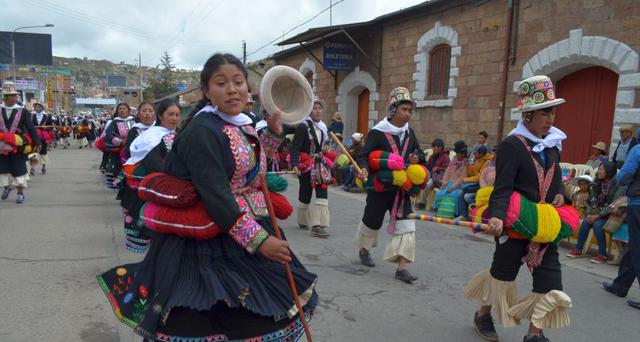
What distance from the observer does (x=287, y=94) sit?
98.5 inches

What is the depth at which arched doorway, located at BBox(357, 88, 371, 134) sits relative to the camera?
1698cm

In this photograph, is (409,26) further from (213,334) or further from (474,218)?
(213,334)

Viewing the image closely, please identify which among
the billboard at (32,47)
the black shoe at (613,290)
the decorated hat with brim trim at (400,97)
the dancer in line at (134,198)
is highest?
the billboard at (32,47)

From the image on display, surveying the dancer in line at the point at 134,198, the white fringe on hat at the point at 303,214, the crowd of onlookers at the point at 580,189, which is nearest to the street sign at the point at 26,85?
the crowd of onlookers at the point at 580,189

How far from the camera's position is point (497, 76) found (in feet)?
35.5

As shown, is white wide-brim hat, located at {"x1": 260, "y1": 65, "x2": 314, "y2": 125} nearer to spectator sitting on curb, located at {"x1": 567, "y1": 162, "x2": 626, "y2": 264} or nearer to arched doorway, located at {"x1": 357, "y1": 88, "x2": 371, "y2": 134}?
spectator sitting on curb, located at {"x1": 567, "y1": 162, "x2": 626, "y2": 264}

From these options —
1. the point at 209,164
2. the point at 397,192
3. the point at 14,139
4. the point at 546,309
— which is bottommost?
the point at 546,309

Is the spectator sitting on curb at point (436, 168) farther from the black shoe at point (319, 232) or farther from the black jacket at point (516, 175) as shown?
the black jacket at point (516, 175)

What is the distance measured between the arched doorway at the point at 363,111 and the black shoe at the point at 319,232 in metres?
10.6

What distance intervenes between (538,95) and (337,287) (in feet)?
8.16

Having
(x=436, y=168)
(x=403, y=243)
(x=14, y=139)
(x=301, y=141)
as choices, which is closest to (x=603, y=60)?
(x=436, y=168)

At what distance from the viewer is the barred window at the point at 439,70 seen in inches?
496

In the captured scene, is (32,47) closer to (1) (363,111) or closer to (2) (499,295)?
(1) (363,111)

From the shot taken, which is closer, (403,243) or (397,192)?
(403,243)
